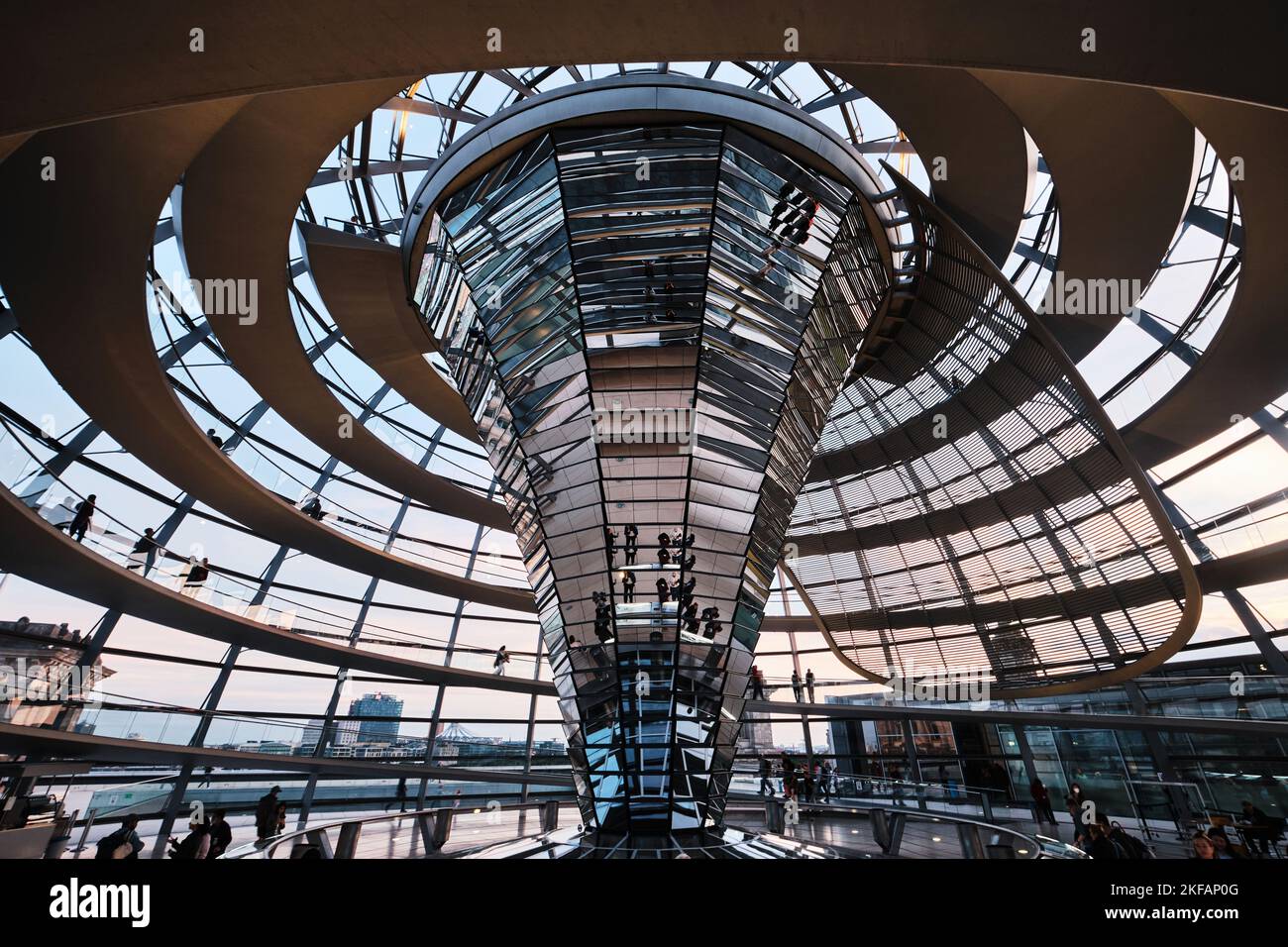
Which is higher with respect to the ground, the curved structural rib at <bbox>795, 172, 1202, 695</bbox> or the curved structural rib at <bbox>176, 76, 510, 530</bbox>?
the curved structural rib at <bbox>176, 76, 510, 530</bbox>

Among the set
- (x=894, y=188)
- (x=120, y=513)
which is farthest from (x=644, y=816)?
(x=120, y=513)

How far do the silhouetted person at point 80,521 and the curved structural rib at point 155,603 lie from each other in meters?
0.33

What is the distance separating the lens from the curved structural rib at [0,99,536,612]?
316 inches

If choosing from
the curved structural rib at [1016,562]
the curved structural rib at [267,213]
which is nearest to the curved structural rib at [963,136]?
the curved structural rib at [1016,562]

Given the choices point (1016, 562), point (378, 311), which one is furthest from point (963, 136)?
point (1016, 562)

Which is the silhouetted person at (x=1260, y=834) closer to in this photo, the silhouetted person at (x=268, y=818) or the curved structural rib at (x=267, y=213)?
the curved structural rib at (x=267, y=213)

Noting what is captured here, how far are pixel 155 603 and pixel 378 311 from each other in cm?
956

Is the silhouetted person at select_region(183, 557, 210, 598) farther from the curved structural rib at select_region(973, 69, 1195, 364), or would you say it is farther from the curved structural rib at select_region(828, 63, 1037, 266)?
the curved structural rib at select_region(973, 69, 1195, 364)

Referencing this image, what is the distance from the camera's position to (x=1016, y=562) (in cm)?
1888

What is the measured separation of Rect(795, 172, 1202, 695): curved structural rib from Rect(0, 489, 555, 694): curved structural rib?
41.1ft

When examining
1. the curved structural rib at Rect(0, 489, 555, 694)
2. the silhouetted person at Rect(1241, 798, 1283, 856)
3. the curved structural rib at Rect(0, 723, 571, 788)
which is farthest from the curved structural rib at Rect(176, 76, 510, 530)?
the silhouetted person at Rect(1241, 798, 1283, 856)

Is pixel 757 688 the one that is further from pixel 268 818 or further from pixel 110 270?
pixel 110 270
